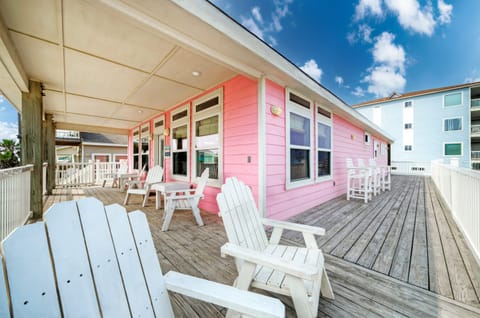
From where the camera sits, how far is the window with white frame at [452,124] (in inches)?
529

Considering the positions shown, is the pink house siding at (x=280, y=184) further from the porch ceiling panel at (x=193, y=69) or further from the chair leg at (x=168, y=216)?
the chair leg at (x=168, y=216)

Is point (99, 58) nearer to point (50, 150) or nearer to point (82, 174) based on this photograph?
point (50, 150)

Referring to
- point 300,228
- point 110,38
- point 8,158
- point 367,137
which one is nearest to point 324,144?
point 300,228

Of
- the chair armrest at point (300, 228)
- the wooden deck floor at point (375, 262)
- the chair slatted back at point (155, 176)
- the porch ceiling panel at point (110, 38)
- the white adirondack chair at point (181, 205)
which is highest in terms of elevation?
the porch ceiling panel at point (110, 38)

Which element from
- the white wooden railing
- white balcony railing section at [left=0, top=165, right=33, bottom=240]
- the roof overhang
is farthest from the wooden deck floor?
the white wooden railing

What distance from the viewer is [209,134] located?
155 inches

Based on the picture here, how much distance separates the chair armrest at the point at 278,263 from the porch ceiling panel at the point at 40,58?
11.3 ft

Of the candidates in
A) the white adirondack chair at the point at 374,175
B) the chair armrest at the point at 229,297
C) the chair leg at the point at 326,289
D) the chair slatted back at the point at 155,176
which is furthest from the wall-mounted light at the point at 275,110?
the white adirondack chair at the point at 374,175

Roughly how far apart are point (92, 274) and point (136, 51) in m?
2.82

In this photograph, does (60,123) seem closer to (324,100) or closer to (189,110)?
(189,110)

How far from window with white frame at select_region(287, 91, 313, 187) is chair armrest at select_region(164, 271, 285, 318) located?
280 centimetres

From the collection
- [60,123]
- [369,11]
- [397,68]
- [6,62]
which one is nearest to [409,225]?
[6,62]

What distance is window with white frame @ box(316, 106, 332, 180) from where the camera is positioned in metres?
4.42

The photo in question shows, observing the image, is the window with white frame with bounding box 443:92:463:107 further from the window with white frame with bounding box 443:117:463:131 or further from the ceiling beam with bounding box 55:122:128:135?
the ceiling beam with bounding box 55:122:128:135
